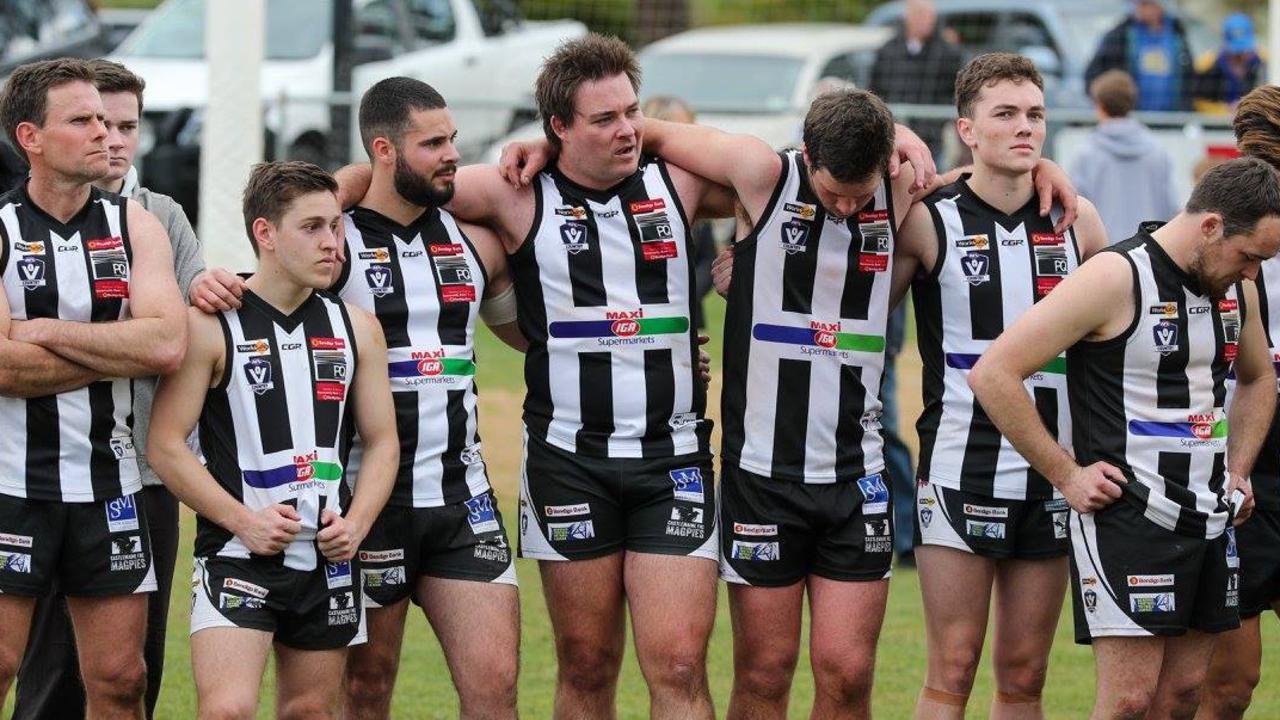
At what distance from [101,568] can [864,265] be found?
8.41 ft

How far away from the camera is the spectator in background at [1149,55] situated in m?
16.5

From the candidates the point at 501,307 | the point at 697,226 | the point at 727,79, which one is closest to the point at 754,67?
the point at 727,79

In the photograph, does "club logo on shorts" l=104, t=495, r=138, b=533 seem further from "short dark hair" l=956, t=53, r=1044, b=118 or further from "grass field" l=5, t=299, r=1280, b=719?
"short dark hair" l=956, t=53, r=1044, b=118

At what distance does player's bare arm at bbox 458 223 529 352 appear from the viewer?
20.1 ft

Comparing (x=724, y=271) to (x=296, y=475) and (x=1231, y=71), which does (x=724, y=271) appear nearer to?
(x=296, y=475)

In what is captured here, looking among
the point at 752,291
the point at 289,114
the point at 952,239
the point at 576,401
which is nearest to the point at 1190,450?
the point at 952,239

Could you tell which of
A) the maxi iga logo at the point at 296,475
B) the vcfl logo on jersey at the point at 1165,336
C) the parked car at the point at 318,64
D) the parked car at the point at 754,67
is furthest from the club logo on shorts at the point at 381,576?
the parked car at the point at 754,67

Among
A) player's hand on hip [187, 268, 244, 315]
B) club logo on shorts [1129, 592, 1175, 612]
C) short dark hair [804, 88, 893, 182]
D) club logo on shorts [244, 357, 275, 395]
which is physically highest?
short dark hair [804, 88, 893, 182]

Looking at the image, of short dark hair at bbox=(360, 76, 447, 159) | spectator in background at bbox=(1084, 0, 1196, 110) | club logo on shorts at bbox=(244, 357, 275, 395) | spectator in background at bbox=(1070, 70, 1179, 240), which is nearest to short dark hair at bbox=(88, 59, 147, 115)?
short dark hair at bbox=(360, 76, 447, 159)

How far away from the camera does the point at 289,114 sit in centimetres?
1545

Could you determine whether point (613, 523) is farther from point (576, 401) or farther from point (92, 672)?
point (92, 672)

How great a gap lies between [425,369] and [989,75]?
210 cm

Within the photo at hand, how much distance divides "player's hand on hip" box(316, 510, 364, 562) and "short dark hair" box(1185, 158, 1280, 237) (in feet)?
8.89

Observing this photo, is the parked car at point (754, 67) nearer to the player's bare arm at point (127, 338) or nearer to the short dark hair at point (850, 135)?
the short dark hair at point (850, 135)
